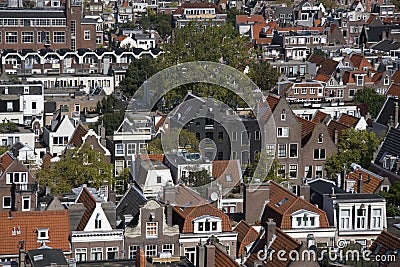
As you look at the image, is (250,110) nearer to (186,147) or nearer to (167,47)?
(186,147)

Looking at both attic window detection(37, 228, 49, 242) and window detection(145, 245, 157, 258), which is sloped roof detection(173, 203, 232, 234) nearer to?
window detection(145, 245, 157, 258)

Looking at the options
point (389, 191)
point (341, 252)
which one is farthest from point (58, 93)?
point (341, 252)

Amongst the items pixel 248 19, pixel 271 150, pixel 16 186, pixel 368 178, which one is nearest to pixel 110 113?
pixel 271 150

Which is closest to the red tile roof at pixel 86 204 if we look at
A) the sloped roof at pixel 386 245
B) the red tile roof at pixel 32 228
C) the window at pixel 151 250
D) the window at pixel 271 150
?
the red tile roof at pixel 32 228

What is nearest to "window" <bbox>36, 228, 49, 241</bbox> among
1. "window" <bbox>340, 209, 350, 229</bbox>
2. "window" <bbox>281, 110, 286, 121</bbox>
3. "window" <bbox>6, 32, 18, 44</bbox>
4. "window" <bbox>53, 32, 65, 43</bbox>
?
"window" <bbox>340, 209, 350, 229</bbox>

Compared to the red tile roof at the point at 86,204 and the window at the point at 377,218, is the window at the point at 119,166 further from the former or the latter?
the window at the point at 377,218

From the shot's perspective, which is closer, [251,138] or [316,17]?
[251,138]

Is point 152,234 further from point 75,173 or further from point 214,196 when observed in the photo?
point 75,173
